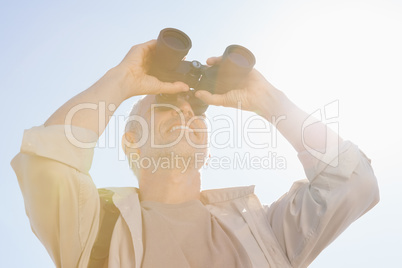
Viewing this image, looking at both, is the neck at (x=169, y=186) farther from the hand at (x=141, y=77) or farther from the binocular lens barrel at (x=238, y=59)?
the binocular lens barrel at (x=238, y=59)

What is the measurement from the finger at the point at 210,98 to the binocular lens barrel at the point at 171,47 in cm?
21

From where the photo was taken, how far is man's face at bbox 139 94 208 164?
2.13 meters

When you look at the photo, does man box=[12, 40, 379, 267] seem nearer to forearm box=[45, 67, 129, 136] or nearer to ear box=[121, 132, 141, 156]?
forearm box=[45, 67, 129, 136]

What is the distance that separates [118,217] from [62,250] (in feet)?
0.95

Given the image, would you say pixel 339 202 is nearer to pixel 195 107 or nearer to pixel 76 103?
pixel 195 107

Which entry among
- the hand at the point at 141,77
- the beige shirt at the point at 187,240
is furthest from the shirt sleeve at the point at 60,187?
the hand at the point at 141,77

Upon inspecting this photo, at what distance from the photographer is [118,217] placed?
1.74 m

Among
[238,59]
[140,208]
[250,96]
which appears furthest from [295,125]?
[140,208]

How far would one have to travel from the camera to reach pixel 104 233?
5.56 ft

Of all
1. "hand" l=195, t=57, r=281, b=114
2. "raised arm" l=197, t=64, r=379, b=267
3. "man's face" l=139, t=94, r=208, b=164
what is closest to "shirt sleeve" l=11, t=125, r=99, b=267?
"man's face" l=139, t=94, r=208, b=164

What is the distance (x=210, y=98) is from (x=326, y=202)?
32.0 inches

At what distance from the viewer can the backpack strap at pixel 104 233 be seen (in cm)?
166

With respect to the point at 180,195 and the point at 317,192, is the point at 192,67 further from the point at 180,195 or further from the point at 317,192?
the point at 317,192

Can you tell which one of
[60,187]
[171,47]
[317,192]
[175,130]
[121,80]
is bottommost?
[317,192]
